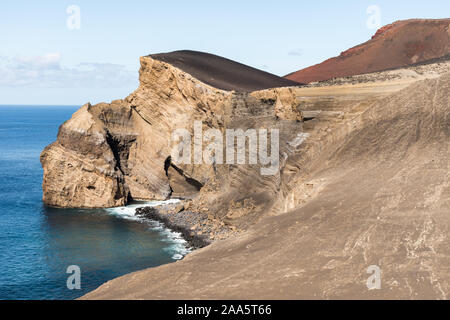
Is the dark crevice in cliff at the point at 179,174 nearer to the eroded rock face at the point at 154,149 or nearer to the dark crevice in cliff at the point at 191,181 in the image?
the dark crevice in cliff at the point at 191,181

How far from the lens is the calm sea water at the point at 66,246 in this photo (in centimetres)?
3036

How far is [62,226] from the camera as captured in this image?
42.9 metres

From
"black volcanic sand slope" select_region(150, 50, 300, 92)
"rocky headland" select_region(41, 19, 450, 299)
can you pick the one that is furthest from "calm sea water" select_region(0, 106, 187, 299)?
"black volcanic sand slope" select_region(150, 50, 300, 92)

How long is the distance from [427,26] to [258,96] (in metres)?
79.1

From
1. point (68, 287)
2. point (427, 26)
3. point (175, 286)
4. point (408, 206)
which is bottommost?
point (68, 287)

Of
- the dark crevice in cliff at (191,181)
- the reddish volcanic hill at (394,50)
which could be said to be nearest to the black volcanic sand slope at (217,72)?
the dark crevice in cliff at (191,181)

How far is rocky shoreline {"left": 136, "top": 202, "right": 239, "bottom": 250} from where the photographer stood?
38.6m

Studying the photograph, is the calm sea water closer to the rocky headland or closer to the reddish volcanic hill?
the rocky headland

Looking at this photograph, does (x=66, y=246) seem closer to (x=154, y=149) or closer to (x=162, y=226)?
(x=162, y=226)

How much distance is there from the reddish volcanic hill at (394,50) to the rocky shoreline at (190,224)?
60237 mm

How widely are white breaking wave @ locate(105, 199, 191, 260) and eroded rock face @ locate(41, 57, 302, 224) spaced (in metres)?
1.49
